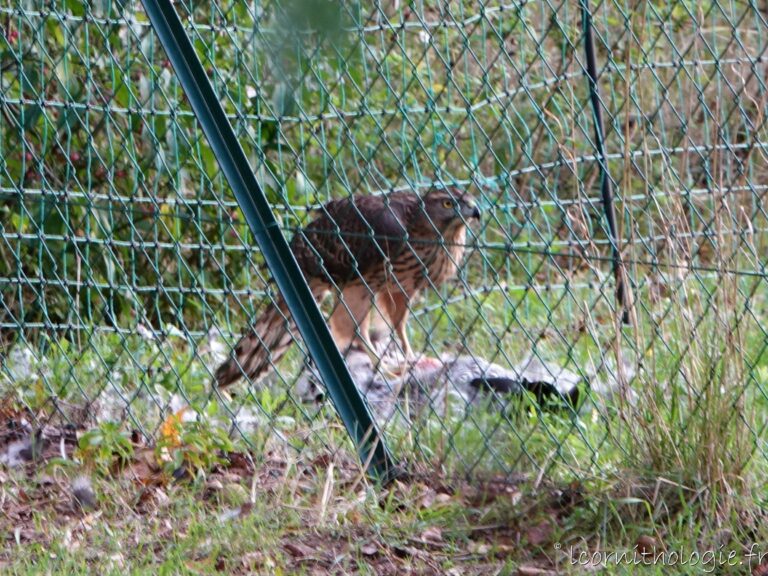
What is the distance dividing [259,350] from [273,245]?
167 cm

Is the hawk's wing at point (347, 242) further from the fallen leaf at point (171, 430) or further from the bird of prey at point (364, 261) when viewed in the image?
the fallen leaf at point (171, 430)

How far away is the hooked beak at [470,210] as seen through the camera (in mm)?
6324

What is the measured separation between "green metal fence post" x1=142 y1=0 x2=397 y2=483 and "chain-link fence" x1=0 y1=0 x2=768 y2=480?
0.17 m

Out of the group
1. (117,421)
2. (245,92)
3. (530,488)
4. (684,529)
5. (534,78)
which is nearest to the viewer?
(684,529)

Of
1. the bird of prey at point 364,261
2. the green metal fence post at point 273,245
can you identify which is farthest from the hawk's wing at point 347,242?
the green metal fence post at point 273,245

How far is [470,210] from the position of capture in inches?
251

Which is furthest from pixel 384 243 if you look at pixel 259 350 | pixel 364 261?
pixel 259 350

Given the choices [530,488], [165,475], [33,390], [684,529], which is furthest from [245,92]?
[684,529]

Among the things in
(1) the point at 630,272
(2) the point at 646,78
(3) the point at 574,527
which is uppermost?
(2) the point at 646,78

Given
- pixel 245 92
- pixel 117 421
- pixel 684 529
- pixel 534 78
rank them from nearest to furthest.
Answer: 1. pixel 684 529
2. pixel 117 421
3. pixel 245 92
4. pixel 534 78

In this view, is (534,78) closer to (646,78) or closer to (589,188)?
(589,188)

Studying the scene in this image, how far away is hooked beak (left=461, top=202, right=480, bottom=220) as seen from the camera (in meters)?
6.32

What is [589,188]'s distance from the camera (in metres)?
8.29

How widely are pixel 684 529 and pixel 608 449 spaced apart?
2.09 feet
